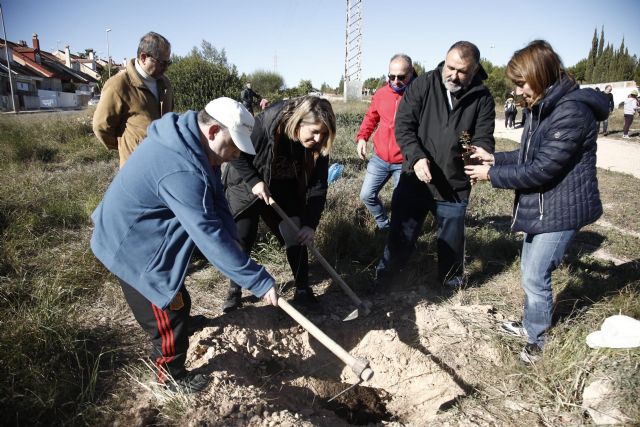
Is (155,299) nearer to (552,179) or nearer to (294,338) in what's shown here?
(294,338)

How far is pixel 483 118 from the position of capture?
304 cm

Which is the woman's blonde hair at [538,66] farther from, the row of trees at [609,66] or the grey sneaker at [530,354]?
the row of trees at [609,66]

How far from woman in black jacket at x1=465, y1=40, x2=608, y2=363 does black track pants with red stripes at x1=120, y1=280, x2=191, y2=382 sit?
1998 mm

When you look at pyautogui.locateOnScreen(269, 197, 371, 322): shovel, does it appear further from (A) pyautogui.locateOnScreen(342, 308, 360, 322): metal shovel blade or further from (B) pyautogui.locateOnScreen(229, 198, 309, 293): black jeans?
(B) pyautogui.locateOnScreen(229, 198, 309, 293): black jeans

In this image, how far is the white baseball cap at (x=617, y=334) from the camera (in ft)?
7.38

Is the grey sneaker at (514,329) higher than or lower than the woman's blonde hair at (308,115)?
lower

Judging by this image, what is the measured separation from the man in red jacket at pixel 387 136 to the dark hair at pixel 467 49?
1.15 m

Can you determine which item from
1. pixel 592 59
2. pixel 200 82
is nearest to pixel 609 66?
pixel 592 59

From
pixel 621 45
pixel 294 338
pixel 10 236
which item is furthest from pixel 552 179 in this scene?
pixel 621 45

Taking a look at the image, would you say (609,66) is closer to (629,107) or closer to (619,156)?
(629,107)

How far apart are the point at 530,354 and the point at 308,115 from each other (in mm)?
2122

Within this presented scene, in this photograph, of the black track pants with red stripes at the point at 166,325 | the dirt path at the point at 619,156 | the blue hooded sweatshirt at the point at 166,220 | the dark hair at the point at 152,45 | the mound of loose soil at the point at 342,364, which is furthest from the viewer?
the dirt path at the point at 619,156

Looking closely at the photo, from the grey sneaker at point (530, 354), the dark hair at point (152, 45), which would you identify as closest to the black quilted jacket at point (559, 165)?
the grey sneaker at point (530, 354)

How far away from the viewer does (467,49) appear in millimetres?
2803
